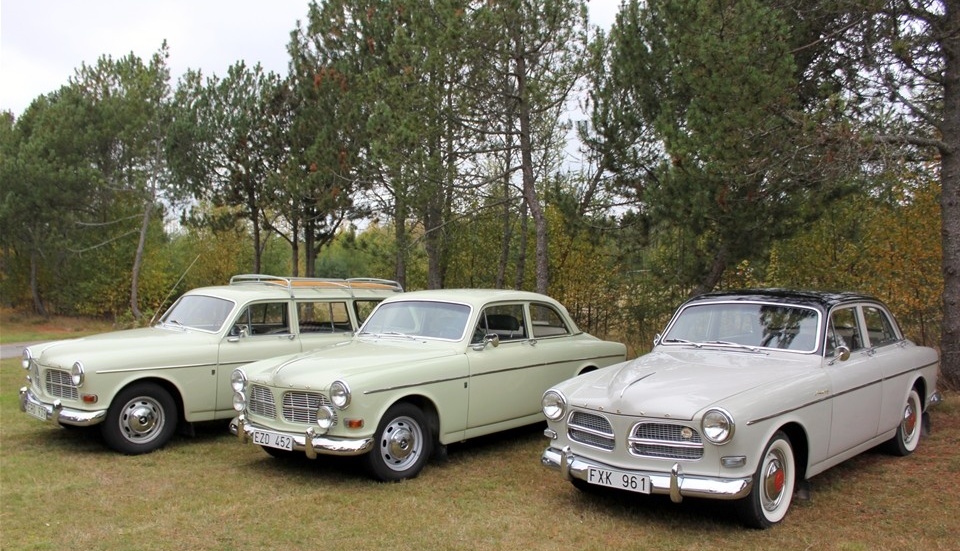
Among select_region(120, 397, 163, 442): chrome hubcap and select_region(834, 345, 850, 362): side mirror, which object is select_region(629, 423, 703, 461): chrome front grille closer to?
select_region(834, 345, 850, 362): side mirror

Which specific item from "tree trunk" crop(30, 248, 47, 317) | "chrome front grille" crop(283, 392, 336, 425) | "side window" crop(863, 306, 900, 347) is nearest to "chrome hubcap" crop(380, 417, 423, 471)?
"chrome front grille" crop(283, 392, 336, 425)

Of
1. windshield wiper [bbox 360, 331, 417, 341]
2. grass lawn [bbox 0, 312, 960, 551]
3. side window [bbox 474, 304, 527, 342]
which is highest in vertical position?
side window [bbox 474, 304, 527, 342]

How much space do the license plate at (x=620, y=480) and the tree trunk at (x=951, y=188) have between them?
611cm

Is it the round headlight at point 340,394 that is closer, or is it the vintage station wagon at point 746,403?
the vintage station wagon at point 746,403

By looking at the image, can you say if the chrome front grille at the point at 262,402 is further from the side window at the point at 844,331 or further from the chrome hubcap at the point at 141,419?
the side window at the point at 844,331

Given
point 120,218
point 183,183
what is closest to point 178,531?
point 183,183

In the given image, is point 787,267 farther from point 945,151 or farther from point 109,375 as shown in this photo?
point 109,375

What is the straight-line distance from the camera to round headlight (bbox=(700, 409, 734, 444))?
184 inches

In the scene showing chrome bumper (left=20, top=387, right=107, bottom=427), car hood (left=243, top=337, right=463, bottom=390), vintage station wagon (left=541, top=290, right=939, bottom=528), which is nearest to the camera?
vintage station wagon (left=541, top=290, right=939, bottom=528)

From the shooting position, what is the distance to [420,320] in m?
7.61

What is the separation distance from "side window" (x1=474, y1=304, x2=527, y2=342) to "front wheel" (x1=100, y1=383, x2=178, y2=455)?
11.0 ft

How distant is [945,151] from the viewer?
870 centimetres

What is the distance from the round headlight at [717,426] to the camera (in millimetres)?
4676

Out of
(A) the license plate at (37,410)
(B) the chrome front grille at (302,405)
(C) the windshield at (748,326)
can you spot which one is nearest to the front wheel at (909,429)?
(C) the windshield at (748,326)
